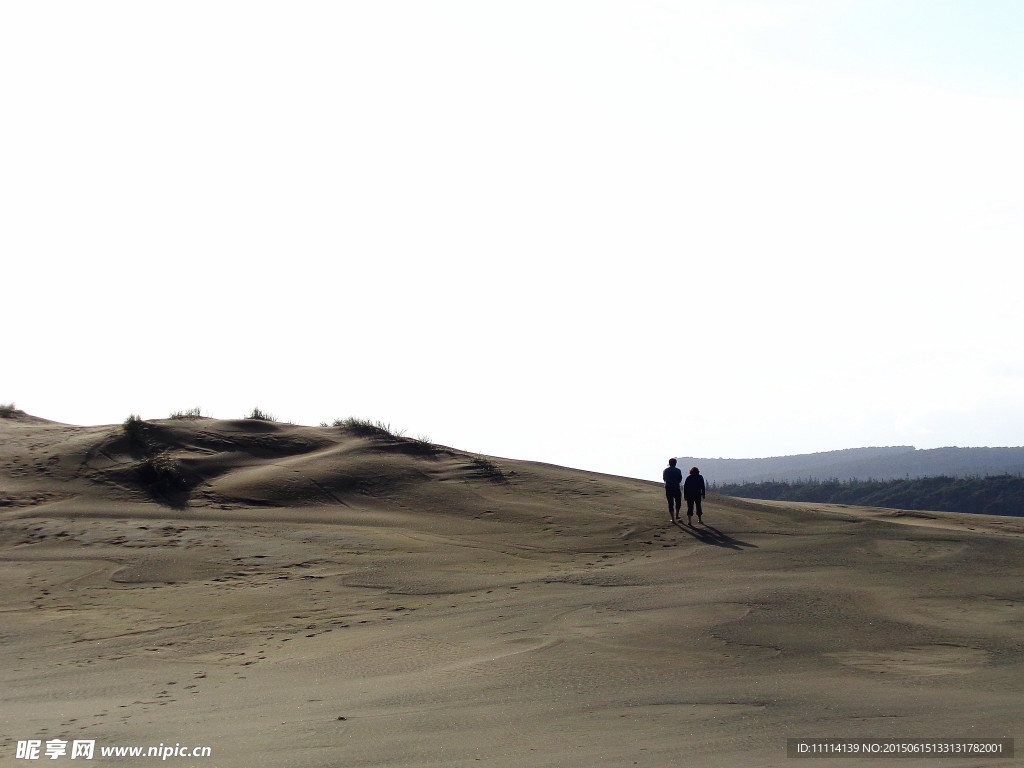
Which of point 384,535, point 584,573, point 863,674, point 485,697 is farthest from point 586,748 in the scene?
point 384,535

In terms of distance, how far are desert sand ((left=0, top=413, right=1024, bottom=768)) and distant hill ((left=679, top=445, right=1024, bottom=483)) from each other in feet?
363

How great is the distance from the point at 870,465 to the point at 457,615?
502 feet

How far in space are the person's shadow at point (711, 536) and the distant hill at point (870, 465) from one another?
110151 millimetres

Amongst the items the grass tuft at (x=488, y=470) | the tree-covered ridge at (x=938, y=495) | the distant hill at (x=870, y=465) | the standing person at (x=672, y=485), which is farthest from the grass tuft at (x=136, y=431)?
the distant hill at (x=870, y=465)

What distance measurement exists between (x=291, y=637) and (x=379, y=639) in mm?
989

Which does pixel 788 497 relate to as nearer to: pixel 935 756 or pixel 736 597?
pixel 736 597

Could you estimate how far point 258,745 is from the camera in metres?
5.67

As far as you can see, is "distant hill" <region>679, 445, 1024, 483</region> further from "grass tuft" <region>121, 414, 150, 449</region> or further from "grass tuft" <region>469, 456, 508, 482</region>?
"grass tuft" <region>121, 414, 150, 449</region>

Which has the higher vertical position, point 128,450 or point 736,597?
point 128,450

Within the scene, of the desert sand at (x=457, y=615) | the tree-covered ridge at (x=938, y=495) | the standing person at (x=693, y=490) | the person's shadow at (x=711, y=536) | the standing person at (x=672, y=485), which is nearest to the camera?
the desert sand at (x=457, y=615)

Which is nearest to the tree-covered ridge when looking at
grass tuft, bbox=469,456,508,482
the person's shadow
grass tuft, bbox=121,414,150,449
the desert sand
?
grass tuft, bbox=469,456,508,482

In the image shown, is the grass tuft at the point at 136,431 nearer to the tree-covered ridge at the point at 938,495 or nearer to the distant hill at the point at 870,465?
the tree-covered ridge at the point at 938,495

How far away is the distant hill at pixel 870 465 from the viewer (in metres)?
135

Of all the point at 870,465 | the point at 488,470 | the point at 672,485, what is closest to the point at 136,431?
the point at 488,470
